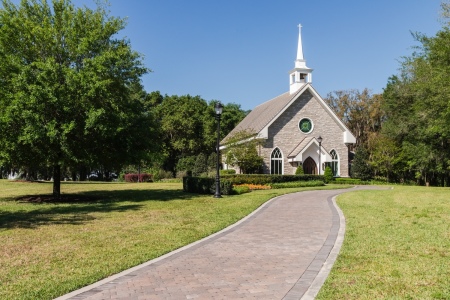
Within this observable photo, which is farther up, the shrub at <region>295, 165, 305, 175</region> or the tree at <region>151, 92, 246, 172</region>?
the tree at <region>151, 92, 246, 172</region>

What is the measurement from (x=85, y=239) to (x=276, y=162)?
102ft

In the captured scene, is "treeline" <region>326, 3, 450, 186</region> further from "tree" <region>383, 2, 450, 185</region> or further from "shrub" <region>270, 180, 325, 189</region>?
"shrub" <region>270, 180, 325, 189</region>

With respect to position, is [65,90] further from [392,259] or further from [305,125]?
[305,125]

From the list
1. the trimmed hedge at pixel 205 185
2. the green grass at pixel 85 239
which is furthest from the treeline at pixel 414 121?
the green grass at pixel 85 239

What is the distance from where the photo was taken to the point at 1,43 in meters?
18.9

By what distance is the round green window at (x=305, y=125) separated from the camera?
40.3 m

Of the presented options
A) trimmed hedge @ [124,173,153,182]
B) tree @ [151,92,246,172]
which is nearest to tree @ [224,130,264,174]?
trimmed hedge @ [124,173,153,182]

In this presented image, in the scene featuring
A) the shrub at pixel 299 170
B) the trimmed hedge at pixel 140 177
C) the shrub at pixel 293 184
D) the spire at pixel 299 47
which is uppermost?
the spire at pixel 299 47

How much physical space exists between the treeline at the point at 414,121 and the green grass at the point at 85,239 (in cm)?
1842

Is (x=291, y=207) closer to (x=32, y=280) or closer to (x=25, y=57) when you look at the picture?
(x=32, y=280)

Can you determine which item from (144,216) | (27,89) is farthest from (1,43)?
(144,216)

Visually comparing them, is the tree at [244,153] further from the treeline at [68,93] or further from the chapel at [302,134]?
the treeline at [68,93]

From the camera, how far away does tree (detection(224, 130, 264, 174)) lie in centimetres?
3578

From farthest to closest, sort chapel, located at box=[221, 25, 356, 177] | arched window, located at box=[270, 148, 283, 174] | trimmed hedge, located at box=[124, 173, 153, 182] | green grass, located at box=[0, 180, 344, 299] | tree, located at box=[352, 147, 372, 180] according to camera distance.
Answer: trimmed hedge, located at box=[124, 173, 153, 182] < tree, located at box=[352, 147, 372, 180] < arched window, located at box=[270, 148, 283, 174] < chapel, located at box=[221, 25, 356, 177] < green grass, located at box=[0, 180, 344, 299]
